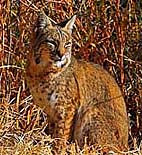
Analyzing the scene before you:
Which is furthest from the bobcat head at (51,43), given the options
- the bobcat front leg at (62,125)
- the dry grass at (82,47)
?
the dry grass at (82,47)

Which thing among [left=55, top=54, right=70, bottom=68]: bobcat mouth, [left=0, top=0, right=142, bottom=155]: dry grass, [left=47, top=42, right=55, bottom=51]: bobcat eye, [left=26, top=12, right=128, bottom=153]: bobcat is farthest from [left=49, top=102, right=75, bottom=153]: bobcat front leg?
[left=0, top=0, right=142, bottom=155]: dry grass

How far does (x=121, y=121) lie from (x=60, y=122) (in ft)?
1.73

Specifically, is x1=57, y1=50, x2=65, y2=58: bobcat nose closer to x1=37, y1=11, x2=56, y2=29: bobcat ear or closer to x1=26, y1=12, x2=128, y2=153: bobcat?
x1=26, y1=12, x2=128, y2=153: bobcat

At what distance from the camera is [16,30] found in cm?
625

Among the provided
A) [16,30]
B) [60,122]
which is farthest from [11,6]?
[60,122]

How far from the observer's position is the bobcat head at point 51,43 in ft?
16.8

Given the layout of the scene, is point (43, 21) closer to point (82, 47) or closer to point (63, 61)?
point (63, 61)

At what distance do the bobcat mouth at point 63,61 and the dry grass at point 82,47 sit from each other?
2.70ft

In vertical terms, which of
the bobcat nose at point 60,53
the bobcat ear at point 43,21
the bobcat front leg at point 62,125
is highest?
the bobcat ear at point 43,21

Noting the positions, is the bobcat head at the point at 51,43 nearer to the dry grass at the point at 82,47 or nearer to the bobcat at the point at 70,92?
the bobcat at the point at 70,92

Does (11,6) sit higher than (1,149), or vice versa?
(11,6)

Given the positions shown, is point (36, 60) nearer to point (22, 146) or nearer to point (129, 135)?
point (22, 146)

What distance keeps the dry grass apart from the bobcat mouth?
0.82 m

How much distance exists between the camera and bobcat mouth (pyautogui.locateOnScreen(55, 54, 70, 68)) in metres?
5.15
